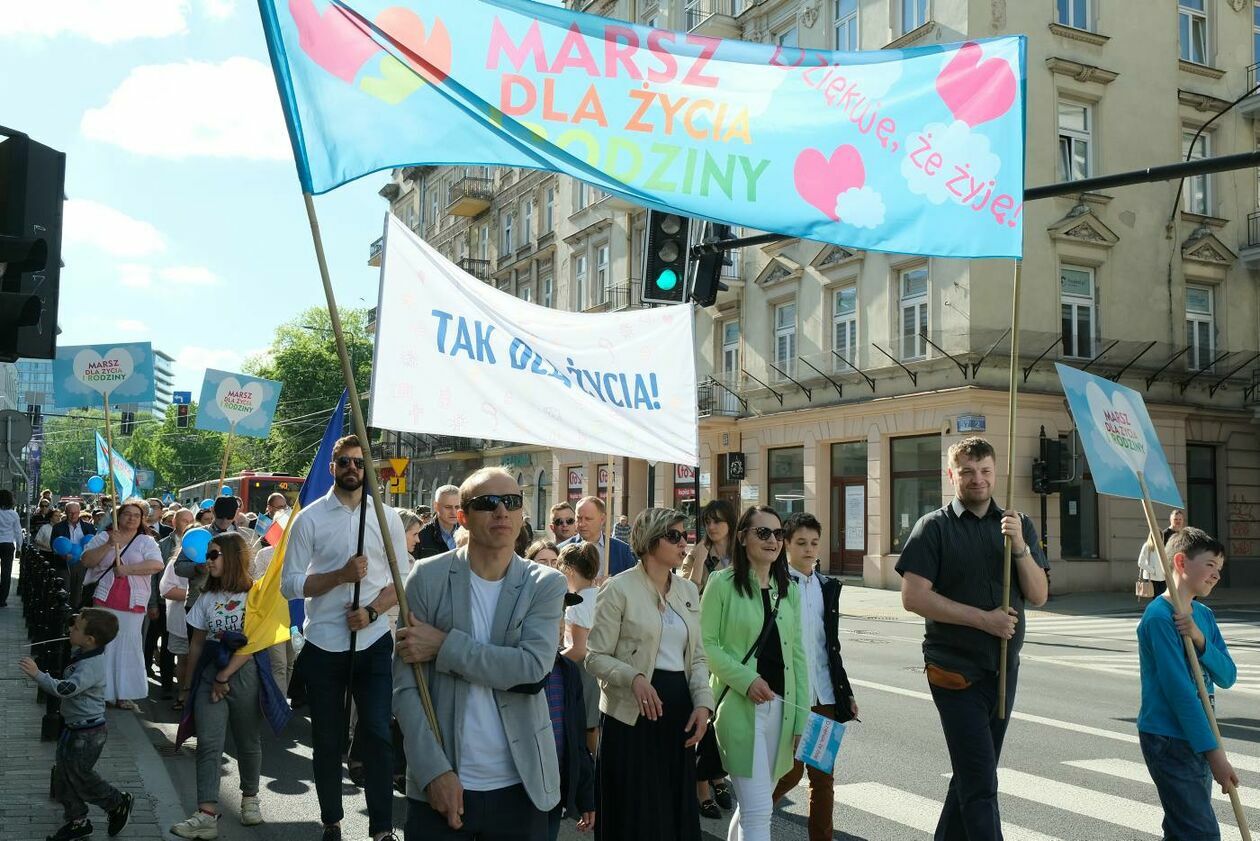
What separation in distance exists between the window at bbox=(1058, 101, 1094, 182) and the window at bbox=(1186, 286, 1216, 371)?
4.54 meters

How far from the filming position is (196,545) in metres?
9.53

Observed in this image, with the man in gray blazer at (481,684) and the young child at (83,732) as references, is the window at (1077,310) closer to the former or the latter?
the young child at (83,732)

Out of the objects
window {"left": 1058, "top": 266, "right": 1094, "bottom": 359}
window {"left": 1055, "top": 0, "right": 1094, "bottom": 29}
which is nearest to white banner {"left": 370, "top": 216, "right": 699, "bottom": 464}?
window {"left": 1058, "top": 266, "right": 1094, "bottom": 359}

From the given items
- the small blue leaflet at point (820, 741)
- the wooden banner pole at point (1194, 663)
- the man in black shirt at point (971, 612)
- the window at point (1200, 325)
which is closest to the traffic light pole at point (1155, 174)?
the man in black shirt at point (971, 612)

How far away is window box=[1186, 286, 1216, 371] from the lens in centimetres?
2889

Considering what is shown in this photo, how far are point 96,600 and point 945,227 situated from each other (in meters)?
7.53

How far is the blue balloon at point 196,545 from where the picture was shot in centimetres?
945

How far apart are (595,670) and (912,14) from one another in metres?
26.0

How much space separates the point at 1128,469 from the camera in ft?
17.6

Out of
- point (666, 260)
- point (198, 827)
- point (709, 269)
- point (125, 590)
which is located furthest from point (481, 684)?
point (709, 269)

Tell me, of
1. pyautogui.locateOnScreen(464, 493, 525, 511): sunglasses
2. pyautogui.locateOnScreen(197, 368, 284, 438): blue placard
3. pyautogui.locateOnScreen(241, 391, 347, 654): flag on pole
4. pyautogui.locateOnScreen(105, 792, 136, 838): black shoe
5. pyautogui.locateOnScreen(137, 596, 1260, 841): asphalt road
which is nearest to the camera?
pyautogui.locateOnScreen(464, 493, 525, 511): sunglasses

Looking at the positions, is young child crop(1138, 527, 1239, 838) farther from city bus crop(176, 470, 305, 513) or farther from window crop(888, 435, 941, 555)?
city bus crop(176, 470, 305, 513)

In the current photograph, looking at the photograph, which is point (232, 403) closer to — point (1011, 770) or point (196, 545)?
point (196, 545)

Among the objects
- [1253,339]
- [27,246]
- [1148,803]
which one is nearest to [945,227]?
[1148,803]
